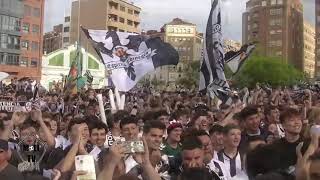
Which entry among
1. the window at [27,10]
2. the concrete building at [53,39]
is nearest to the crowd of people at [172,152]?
the window at [27,10]

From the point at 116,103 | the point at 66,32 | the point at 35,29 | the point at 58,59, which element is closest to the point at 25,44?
the point at 35,29

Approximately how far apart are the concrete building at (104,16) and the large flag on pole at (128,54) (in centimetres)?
9240

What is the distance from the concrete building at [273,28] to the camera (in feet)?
431

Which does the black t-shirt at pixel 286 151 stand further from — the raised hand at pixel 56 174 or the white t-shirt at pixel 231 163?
the raised hand at pixel 56 174

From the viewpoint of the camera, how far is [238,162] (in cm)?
587

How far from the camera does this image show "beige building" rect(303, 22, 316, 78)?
149 metres

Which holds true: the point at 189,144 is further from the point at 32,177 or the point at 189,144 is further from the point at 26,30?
the point at 26,30

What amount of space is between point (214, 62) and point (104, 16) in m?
99.5

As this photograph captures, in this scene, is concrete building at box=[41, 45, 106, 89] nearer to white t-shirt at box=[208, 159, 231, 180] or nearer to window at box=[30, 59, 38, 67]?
window at box=[30, 59, 38, 67]

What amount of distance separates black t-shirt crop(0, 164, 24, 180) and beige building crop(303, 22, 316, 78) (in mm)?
146999

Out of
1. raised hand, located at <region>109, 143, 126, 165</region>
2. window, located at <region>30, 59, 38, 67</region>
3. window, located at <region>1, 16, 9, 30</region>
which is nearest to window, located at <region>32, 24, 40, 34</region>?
window, located at <region>30, 59, 38, 67</region>

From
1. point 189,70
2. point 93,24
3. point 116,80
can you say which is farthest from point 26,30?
point 116,80

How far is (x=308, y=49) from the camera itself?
506ft

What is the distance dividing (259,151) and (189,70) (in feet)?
333
